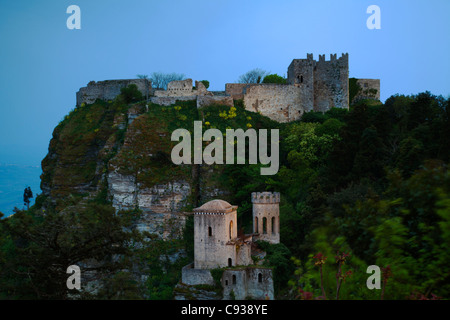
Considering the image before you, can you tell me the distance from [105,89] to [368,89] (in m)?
28.3

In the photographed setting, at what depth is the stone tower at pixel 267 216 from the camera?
3111cm

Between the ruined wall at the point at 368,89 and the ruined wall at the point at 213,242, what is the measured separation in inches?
1079

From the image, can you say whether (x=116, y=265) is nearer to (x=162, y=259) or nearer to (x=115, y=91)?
(x=162, y=259)

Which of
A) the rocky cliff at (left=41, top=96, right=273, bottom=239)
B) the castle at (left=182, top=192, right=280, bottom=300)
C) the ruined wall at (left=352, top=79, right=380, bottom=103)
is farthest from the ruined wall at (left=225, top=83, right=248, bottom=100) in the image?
the castle at (left=182, top=192, right=280, bottom=300)

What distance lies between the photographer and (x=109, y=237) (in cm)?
1939

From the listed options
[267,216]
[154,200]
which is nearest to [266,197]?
[267,216]

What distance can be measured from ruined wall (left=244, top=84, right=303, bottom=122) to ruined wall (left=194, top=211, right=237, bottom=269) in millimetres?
19770

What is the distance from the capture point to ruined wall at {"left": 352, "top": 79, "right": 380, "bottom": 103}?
165 ft

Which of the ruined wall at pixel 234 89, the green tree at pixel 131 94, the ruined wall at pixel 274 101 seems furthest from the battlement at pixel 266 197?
the green tree at pixel 131 94

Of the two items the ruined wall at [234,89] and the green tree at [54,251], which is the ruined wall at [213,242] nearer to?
the green tree at [54,251]

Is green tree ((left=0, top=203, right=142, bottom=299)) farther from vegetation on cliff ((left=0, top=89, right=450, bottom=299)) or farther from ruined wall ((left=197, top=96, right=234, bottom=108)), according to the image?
ruined wall ((left=197, top=96, right=234, bottom=108))

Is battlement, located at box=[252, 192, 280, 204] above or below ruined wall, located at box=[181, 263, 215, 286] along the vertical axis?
above

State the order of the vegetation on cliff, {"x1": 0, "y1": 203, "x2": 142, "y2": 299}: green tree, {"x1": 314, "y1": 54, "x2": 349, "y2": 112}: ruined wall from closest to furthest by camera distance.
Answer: the vegetation on cliff < {"x1": 0, "y1": 203, "x2": 142, "y2": 299}: green tree < {"x1": 314, "y1": 54, "x2": 349, "y2": 112}: ruined wall
